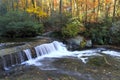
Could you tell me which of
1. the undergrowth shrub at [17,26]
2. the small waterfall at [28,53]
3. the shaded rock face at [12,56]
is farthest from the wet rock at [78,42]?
the small waterfall at [28,53]

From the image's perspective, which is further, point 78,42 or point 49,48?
point 78,42

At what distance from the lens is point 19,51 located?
11500 mm

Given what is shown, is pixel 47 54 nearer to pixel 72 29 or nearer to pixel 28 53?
pixel 28 53

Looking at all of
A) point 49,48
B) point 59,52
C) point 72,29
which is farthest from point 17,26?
point 72,29

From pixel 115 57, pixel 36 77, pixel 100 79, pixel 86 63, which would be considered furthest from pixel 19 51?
pixel 115 57

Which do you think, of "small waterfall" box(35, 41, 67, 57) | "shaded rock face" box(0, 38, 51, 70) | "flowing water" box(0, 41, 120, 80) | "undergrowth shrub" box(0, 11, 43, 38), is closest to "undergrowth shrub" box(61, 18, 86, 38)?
"flowing water" box(0, 41, 120, 80)

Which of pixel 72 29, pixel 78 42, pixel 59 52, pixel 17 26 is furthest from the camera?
A: pixel 17 26

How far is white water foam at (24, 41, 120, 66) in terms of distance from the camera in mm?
12553

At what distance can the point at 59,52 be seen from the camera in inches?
557

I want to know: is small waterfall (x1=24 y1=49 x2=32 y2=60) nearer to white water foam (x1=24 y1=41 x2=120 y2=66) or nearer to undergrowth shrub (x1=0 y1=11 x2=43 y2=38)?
white water foam (x1=24 y1=41 x2=120 y2=66)

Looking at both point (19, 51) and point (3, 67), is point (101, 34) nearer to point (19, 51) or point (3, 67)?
point (19, 51)

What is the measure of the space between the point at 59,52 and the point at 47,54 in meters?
1.20

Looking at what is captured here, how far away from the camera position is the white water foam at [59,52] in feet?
41.2

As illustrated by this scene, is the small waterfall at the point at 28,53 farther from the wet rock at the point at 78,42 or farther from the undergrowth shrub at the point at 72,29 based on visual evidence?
the undergrowth shrub at the point at 72,29
